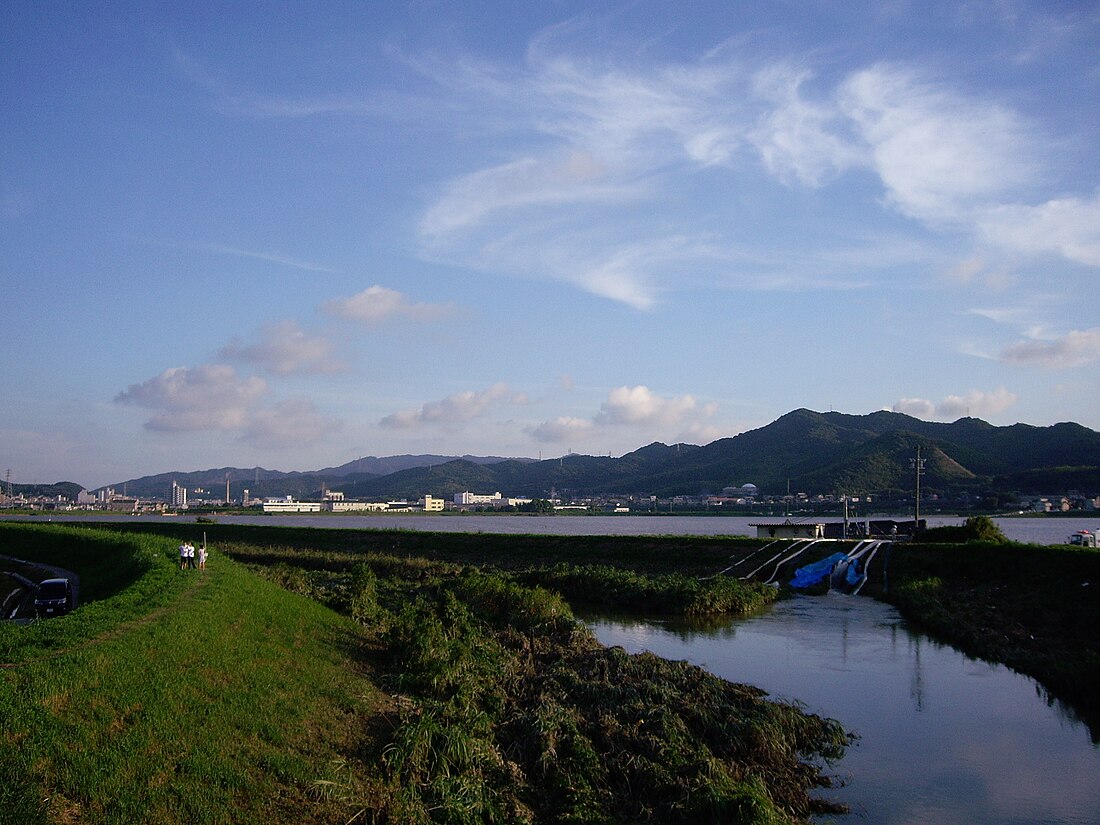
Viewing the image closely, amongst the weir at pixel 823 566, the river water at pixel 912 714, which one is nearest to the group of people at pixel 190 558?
the river water at pixel 912 714

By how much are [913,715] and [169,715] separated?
15.7 meters

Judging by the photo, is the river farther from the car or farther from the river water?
the car

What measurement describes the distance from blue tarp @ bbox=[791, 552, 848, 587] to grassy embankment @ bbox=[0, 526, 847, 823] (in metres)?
25.2

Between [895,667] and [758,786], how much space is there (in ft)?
44.9

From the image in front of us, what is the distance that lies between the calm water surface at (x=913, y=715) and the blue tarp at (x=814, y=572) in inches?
434

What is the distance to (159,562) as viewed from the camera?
28828 millimetres

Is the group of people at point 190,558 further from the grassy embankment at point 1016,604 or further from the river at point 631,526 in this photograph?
the river at point 631,526

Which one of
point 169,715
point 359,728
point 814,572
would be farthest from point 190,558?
point 814,572

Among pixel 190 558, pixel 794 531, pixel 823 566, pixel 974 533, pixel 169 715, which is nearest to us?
pixel 169 715

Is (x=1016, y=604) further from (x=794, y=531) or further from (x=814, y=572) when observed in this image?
(x=794, y=531)

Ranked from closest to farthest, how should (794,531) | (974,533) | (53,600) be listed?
(53,600) → (974,533) → (794,531)

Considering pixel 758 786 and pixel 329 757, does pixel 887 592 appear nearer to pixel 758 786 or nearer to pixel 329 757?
pixel 758 786

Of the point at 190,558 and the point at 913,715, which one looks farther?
the point at 190,558

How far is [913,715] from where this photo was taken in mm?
18750
